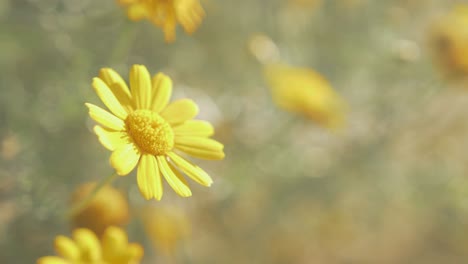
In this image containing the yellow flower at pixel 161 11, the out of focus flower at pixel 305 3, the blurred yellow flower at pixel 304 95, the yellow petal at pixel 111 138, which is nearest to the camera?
the yellow petal at pixel 111 138

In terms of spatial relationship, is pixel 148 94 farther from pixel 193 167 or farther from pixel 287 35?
pixel 287 35

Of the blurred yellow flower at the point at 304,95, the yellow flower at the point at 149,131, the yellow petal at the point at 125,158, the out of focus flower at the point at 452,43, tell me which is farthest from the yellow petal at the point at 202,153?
the out of focus flower at the point at 452,43

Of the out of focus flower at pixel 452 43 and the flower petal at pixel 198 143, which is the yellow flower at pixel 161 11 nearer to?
the flower petal at pixel 198 143

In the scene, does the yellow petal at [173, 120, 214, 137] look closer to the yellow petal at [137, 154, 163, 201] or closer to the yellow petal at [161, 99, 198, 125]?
the yellow petal at [161, 99, 198, 125]

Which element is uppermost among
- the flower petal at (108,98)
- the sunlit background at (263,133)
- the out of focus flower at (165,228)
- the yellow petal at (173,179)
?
the sunlit background at (263,133)

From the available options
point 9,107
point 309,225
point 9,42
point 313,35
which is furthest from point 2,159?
point 313,35
